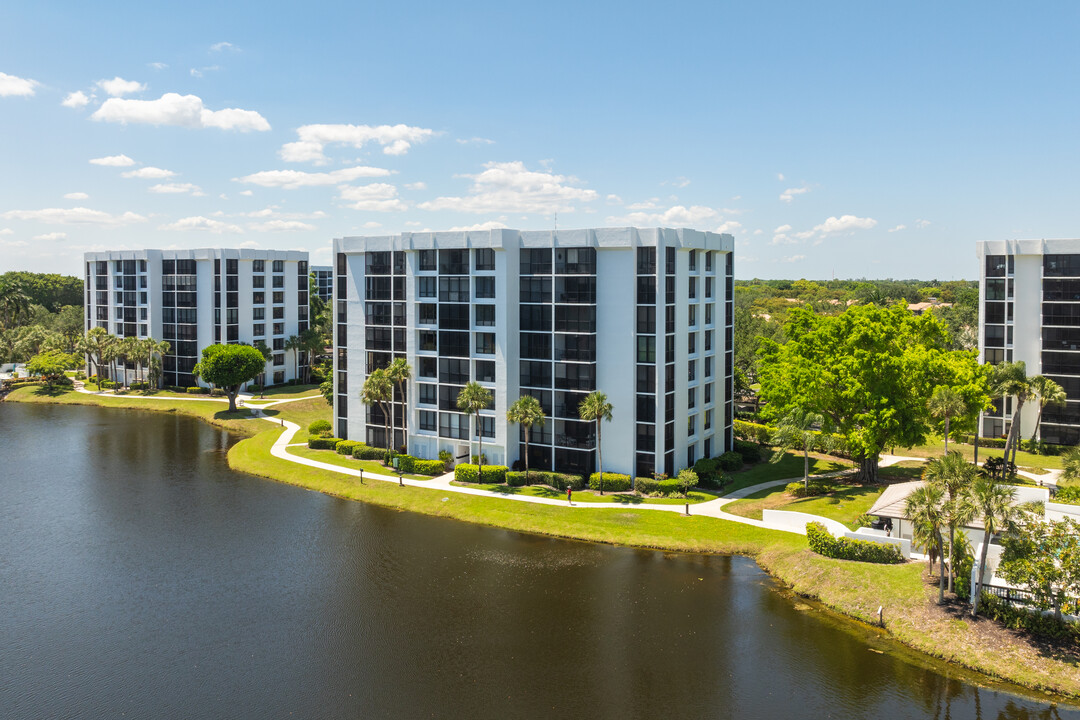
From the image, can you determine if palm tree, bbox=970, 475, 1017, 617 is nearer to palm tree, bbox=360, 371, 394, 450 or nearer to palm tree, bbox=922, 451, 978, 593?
palm tree, bbox=922, 451, 978, 593

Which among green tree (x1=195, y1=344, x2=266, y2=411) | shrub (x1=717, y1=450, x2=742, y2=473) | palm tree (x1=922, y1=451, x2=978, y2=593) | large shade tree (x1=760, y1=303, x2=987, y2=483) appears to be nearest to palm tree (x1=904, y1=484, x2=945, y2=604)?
palm tree (x1=922, y1=451, x2=978, y2=593)

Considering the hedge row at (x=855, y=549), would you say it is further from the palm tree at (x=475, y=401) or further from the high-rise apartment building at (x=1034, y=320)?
the high-rise apartment building at (x=1034, y=320)

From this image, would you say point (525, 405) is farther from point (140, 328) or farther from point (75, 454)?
point (140, 328)

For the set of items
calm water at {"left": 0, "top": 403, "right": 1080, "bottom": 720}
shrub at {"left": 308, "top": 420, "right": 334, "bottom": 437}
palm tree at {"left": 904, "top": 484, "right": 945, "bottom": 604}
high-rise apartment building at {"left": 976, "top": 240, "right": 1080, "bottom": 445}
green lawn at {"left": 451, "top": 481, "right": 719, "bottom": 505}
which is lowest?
calm water at {"left": 0, "top": 403, "right": 1080, "bottom": 720}

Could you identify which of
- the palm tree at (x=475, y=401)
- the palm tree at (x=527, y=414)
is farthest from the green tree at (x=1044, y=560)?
the palm tree at (x=475, y=401)

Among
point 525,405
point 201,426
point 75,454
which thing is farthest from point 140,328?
point 525,405

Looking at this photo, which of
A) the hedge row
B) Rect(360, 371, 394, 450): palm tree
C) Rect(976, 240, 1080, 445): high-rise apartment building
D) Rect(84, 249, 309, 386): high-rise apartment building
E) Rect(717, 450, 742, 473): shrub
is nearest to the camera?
the hedge row
